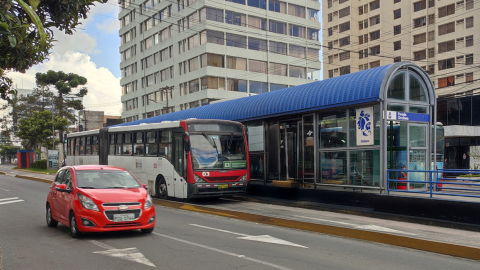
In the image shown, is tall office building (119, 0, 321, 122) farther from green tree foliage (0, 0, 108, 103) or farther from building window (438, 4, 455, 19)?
green tree foliage (0, 0, 108, 103)

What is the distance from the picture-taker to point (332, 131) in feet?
51.4

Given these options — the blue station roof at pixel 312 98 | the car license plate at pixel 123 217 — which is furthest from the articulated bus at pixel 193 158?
the car license plate at pixel 123 217

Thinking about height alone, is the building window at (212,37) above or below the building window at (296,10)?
below

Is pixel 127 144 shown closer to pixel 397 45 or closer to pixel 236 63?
pixel 236 63

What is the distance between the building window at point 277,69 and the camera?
6425 cm

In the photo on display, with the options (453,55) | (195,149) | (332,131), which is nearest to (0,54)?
(195,149)

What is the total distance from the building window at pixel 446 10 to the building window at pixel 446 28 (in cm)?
141

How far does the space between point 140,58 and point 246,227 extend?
6711 cm

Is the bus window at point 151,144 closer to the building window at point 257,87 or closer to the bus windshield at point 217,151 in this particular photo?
the bus windshield at point 217,151

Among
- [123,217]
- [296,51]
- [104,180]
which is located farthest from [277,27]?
[123,217]

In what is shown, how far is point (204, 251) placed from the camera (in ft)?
27.7

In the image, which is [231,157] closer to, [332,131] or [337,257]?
[332,131]

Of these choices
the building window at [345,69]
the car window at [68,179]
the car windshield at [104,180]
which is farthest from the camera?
the building window at [345,69]

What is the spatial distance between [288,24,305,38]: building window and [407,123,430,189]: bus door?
53724 millimetres
